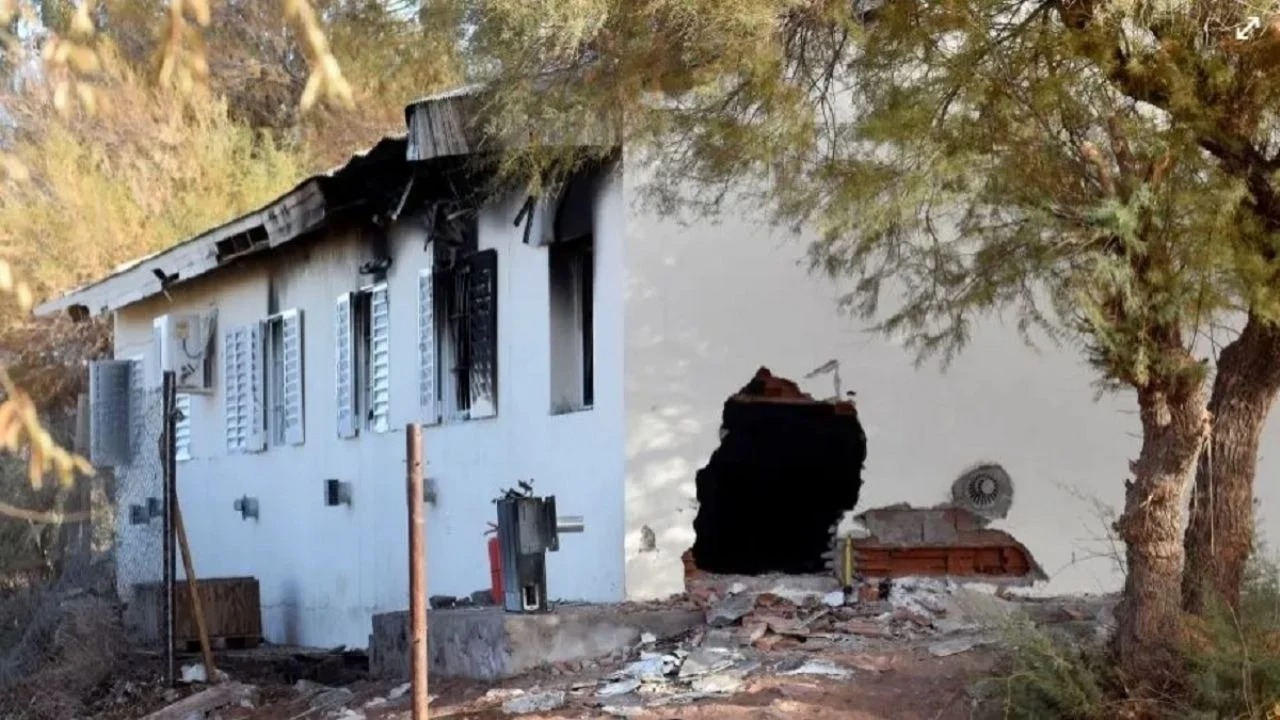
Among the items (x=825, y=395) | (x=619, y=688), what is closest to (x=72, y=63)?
(x=619, y=688)

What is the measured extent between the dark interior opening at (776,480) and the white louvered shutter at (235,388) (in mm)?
7686

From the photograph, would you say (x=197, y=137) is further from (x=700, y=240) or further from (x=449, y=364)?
(x=700, y=240)

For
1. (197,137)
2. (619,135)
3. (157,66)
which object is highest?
(197,137)

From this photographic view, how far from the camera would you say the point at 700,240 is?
13312 millimetres

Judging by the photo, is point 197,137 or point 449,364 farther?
point 197,137

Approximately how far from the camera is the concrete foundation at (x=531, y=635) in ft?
40.1

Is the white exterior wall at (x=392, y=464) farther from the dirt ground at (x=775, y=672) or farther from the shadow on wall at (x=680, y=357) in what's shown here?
the dirt ground at (x=775, y=672)

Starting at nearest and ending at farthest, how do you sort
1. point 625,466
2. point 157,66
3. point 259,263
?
point 157,66
point 625,466
point 259,263

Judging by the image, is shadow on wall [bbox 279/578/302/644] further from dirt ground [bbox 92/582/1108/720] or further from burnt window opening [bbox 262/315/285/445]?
dirt ground [bbox 92/582/1108/720]

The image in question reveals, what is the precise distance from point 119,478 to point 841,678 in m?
11.6

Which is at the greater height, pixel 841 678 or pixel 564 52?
pixel 564 52

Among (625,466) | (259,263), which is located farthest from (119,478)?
(625,466)

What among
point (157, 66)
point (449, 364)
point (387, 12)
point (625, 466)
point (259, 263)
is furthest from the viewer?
point (259, 263)

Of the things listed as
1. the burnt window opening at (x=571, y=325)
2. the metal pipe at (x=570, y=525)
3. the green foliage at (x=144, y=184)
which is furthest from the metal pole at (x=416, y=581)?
the green foliage at (x=144, y=184)
